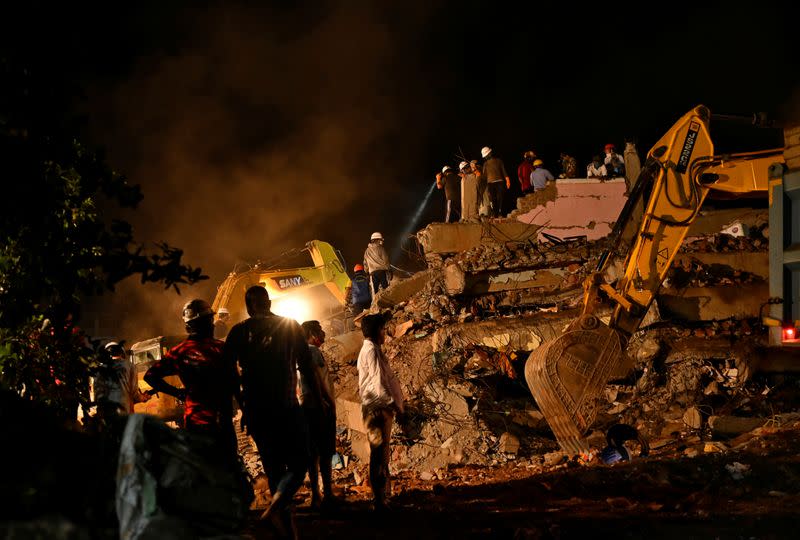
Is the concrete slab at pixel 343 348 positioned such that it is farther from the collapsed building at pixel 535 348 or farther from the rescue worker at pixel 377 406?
the rescue worker at pixel 377 406

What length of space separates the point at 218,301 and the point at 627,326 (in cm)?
991

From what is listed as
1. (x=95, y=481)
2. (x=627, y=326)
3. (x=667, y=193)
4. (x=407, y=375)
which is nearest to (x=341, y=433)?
(x=407, y=375)

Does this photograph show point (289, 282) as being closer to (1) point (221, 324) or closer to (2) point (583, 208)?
(1) point (221, 324)

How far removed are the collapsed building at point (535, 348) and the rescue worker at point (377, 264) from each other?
142cm

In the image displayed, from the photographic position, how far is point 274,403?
3994mm

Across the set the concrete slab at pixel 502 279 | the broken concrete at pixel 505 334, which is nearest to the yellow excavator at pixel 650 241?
the broken concrete at pixel 505 334

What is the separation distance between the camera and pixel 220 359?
413cm

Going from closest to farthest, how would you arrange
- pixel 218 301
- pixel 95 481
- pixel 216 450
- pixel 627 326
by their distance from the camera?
pixel 95 481 < pixel 216 450 < pixel 627 326 < pixel 218 301

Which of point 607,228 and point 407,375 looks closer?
point 407,375

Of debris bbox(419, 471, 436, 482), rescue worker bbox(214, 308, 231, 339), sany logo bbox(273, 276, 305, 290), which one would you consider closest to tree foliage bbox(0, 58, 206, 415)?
debris bbox(419, 471, 436, 482)

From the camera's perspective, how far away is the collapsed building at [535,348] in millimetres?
7953

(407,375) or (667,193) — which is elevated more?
(667,193)

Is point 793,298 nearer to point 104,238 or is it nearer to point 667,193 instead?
point 667,193

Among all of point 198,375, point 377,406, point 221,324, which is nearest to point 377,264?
point 221,324
